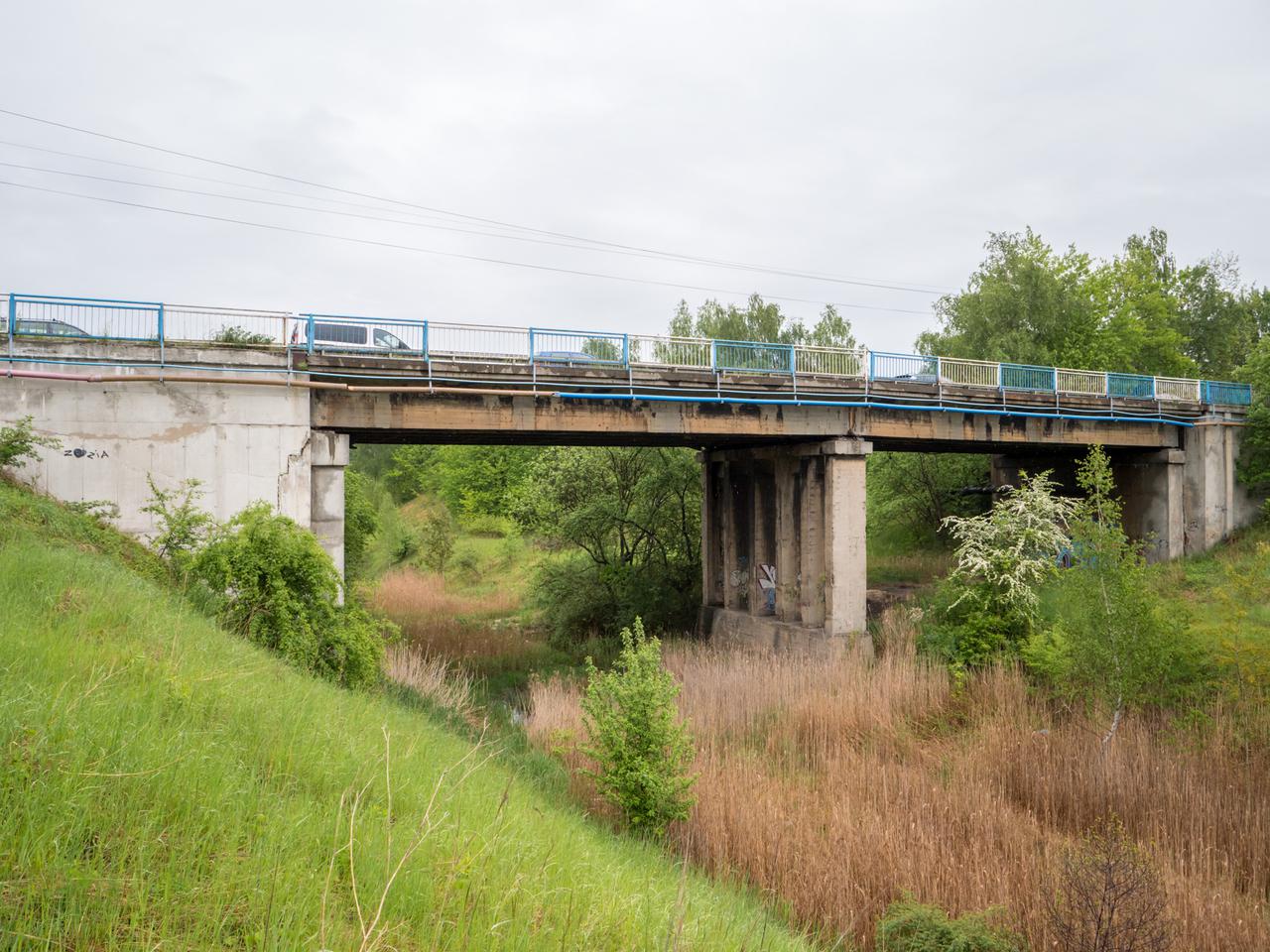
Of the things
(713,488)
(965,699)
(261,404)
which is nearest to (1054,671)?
(965,699)

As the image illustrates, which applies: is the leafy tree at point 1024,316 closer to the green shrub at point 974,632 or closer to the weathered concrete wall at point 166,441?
the green shrub at point 974,632

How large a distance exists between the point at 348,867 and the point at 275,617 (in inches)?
294

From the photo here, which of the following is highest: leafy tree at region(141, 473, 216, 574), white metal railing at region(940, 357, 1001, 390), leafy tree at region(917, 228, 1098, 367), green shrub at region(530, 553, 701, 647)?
leafy tree at region(917, 228, 1098, 367)

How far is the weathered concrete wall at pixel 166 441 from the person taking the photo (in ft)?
44.5

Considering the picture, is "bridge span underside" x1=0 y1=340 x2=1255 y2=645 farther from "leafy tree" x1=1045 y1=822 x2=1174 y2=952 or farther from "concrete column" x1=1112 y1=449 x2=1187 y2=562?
"leafy tree" x1=1045 y1=822 x2=1174 y2=952

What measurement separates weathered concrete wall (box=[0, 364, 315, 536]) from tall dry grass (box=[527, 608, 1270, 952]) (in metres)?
6.64

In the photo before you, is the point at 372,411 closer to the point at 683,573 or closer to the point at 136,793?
the point at 136,793

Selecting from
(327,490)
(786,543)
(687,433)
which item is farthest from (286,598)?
(786,543)

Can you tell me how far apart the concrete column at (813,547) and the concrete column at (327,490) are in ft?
38.9

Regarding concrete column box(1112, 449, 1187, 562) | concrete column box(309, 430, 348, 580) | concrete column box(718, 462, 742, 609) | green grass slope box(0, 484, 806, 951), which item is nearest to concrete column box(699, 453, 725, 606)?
concrete column box(718, 462, 742, 609)

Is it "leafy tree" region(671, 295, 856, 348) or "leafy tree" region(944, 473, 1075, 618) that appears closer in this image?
"leafy tree" region(944, 473, 1075, 618)

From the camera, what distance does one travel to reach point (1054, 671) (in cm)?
1520

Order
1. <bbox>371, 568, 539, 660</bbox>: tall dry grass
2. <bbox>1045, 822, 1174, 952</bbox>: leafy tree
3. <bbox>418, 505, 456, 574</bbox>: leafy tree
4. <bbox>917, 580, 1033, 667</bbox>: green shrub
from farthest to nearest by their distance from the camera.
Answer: <bbox>418, 505, 456, 574</bbox>: leafy tree, <bbox>371, 568, 539, 660</bbox>: tall dry grass, <bbox>917, 580, 1033, 667</bbox>: green shrub, <bbox>1045, 822, 1174, 952</bbox>: leafy tree

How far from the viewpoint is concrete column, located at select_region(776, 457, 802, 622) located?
22.3 metres
